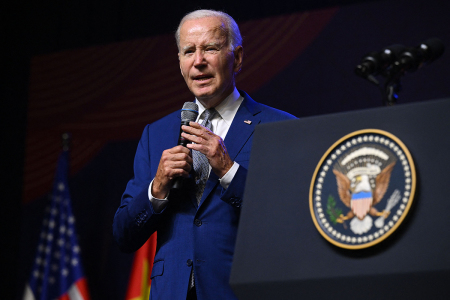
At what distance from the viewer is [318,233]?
888 mm

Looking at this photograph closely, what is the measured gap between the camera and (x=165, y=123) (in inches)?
78.8

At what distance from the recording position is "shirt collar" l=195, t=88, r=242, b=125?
1.96m

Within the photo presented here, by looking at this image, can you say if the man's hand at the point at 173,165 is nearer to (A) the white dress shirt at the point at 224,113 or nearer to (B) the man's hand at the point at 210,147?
(B) the man's hand at the point at 210,147

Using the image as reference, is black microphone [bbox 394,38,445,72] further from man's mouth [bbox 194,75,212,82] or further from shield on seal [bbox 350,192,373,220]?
shield on seal [bbox 350,192,373,220]

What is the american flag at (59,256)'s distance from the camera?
3984mm

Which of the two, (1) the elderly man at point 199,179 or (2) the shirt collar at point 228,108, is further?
(2) the shirt collar at point 228,108

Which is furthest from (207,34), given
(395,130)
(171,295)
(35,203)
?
(35,203)

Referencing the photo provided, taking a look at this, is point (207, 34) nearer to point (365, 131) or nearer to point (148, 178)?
point (148, 178)

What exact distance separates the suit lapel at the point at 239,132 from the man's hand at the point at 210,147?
119 mm

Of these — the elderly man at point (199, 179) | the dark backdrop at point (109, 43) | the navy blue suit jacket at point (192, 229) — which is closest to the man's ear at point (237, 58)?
the elderly man at point (199, 179)

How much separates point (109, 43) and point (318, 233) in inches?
149

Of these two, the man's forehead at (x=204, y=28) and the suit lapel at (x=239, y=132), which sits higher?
the man's forehead at (x=204, y=28)

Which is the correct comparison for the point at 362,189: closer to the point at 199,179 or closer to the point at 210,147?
the point at 210,147

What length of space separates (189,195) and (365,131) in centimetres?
94
